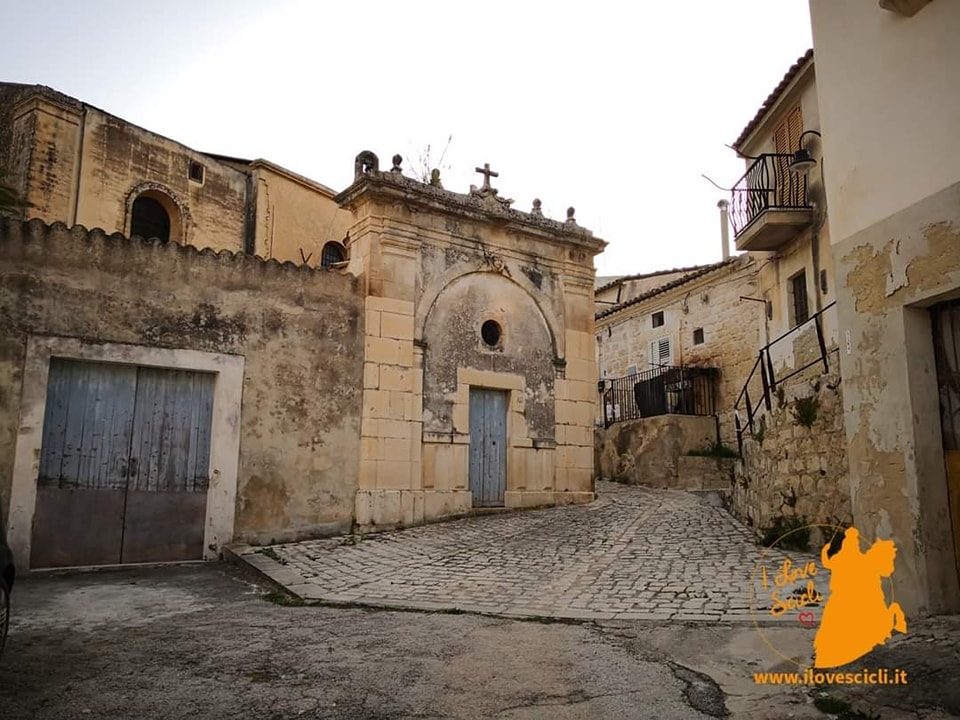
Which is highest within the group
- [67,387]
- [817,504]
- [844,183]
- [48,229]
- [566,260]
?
[566,260]

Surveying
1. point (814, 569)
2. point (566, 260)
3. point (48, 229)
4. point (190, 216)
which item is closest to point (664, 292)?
point (566, 260)

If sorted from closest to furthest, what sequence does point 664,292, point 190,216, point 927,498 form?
point 927,498, point 190,216, point 664,292

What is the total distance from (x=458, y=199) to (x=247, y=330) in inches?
179

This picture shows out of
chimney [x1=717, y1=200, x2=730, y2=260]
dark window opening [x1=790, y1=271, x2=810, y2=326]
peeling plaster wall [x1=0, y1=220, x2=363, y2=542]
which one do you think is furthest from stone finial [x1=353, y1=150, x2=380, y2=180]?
chimney [x1=717, y1=200, x2=730, y2=260]

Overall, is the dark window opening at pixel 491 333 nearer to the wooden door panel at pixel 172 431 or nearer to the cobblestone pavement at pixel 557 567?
the cobblestone pavement at pixel 557 567

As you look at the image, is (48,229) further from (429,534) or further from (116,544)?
(429,534)

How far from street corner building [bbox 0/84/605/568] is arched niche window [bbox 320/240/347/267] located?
119 inches

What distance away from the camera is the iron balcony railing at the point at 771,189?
43.1 feet

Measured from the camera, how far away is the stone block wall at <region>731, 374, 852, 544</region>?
836cm

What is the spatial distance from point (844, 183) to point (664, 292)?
52.6 feet

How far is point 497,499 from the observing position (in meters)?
12.6

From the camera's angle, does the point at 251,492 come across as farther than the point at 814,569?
Yes

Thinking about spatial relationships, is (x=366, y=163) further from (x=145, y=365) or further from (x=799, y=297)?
(x=799, y=297)

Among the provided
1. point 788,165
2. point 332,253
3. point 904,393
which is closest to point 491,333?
point 788,165
